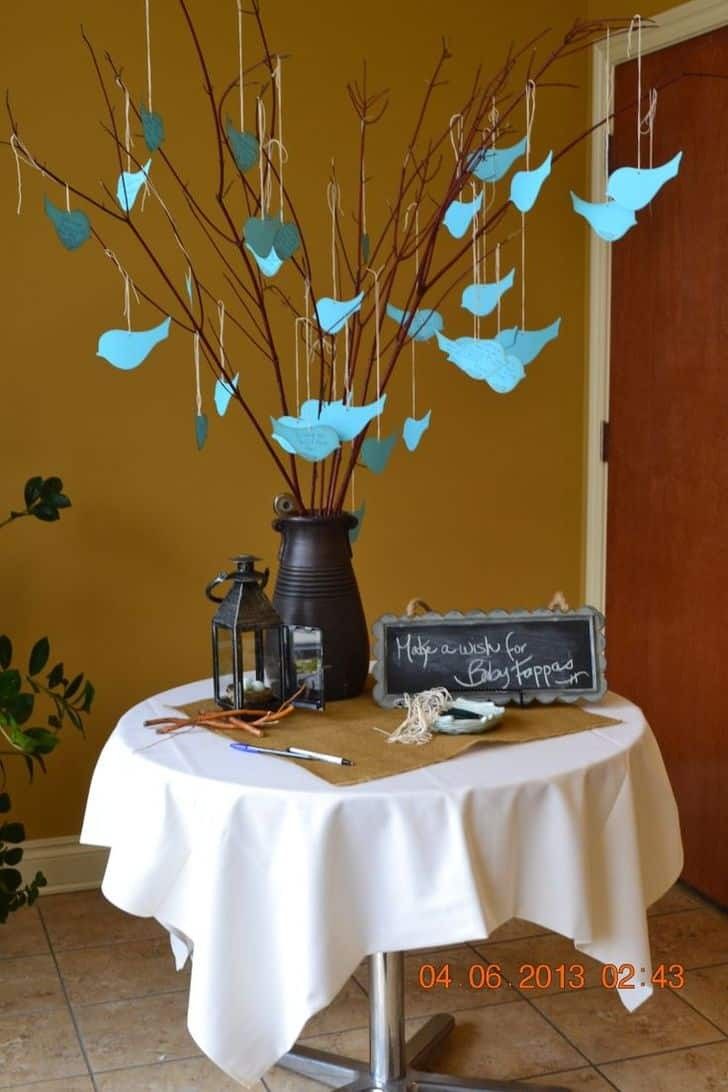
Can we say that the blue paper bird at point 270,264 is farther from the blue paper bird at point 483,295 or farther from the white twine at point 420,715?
the white twine at point 420,715

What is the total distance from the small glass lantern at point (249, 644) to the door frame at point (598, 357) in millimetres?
1469

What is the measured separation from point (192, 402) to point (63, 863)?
45.6 inches

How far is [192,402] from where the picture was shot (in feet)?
9.89

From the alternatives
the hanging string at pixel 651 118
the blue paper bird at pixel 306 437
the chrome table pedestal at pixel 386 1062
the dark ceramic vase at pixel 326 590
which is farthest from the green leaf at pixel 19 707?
the hanging string at pixel 651 118

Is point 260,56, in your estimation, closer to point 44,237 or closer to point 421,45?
point 421,45

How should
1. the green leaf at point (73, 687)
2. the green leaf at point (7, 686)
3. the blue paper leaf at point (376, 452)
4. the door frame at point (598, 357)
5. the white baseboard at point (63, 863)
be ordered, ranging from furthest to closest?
the door frame at point (598, 357)
the white baseboard at point (63, 863)
the green leaf at point (73, 687)
the green leaf at point (7, 686)
the blue paper leaf at point (376, 452)

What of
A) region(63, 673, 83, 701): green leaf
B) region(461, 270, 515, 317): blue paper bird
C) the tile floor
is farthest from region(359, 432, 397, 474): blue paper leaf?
the tile floor

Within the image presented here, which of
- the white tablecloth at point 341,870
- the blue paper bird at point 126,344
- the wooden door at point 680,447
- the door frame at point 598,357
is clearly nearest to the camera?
the white tablecloth at point 341,870

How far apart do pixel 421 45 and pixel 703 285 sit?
3.02ft

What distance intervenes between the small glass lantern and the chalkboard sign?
6.6 inches

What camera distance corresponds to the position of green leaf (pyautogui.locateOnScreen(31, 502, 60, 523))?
8.80ft

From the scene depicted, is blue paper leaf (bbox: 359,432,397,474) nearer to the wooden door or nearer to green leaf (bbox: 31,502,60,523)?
green leaf (bbox: 31,502,60,523)

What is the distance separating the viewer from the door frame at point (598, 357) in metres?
3.16

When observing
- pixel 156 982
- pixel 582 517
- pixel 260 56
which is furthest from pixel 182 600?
pixel 260 56
